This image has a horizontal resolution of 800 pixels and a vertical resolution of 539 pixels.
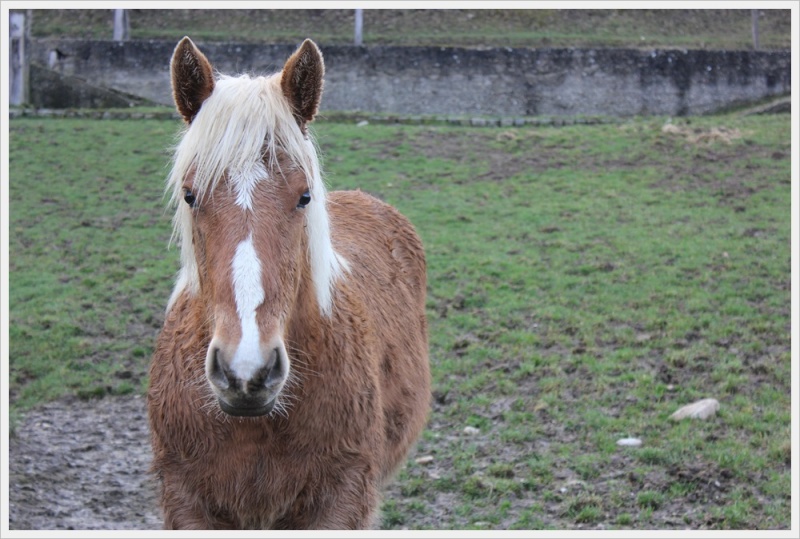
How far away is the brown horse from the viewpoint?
7.57 feet

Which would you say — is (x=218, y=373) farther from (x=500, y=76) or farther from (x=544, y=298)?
(x=500, y=76)

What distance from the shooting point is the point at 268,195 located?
247 cm

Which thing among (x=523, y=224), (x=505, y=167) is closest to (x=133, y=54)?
(x=505, y=167)

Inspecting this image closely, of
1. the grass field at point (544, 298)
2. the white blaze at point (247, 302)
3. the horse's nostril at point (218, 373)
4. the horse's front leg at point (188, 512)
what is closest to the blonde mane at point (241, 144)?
the white blaze at point (247, 302)

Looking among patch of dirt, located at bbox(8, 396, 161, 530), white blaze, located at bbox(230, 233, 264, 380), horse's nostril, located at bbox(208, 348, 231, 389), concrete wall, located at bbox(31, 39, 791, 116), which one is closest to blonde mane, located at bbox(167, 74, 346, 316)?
white blaze, located at bbox(230, 233, 264, 380)

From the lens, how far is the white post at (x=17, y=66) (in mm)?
16016

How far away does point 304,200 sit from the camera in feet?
→ 8.48

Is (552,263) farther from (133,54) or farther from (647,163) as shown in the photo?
(133,54)

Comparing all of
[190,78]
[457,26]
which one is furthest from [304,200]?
[457,26]

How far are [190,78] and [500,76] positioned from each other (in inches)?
578

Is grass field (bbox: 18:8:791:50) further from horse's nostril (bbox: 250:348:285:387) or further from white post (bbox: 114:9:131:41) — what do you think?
horse's nostril (bbox: 250:348:285:387)

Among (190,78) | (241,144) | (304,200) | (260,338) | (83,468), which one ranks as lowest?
(83,468)

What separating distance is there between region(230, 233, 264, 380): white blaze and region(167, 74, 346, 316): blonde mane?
0.28 metres

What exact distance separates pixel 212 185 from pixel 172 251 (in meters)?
6.95
